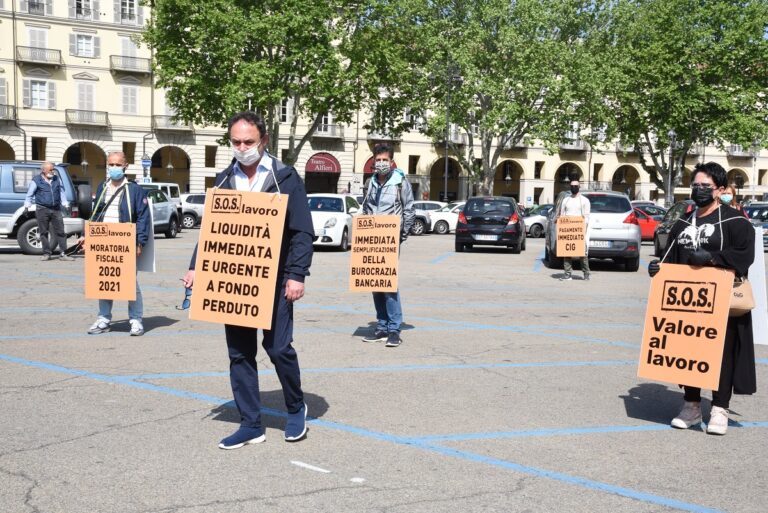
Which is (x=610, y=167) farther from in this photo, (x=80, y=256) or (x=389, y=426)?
(x=389, y=426)

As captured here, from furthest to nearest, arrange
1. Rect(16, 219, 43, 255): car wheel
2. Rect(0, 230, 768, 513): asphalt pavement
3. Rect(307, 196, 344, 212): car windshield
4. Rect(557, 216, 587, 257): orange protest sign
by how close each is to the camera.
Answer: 1. Rect(307, 196, 344, 212): car windshield
2. Rect(16, 219, 43, 255): car wheel
3. Rect(557, 216, 587, 257): orange protest sign
4. Rect(0, 230, 768, 513): asphalt pavement

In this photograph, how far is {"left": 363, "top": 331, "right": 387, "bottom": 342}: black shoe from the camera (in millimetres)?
8875

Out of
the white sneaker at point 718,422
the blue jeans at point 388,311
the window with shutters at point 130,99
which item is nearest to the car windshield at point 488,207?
the blue jeans at point 388,311

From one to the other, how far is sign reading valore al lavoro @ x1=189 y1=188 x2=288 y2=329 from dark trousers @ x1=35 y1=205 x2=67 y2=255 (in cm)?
1334

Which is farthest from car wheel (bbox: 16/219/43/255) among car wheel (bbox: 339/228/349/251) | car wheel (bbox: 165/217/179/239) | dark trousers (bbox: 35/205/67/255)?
car wheel (bbox: 165/217/179/239)

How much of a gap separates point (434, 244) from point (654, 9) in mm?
27564

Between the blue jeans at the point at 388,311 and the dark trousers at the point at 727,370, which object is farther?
the blue jeans at the point at 388,311

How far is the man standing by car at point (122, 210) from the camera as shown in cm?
896

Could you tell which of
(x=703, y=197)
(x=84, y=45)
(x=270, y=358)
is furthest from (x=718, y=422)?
(x=84, y=45)

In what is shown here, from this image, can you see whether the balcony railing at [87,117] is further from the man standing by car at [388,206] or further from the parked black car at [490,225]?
the man standing by car at [388,206]

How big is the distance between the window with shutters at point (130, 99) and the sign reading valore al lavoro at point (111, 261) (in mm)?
47885

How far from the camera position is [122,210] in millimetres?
9039

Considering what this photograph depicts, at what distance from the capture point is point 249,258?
206 inches

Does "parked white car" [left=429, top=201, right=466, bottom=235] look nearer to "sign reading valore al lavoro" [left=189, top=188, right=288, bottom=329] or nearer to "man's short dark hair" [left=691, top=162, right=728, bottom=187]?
"man's short dark hair" [left=691, top=162, right=728, bottom=187]
